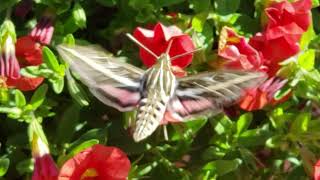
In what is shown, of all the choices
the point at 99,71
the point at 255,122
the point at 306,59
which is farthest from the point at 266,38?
the point at 99,71

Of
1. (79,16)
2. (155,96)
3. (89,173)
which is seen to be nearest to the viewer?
(155,96)

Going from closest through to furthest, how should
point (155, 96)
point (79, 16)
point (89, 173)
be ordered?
1. point (155, 96)
2. point (89, 173)
3. point (79, 16)

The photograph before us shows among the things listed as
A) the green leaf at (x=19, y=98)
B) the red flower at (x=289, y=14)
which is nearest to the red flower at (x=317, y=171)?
the red flower at (x=289, y=14)

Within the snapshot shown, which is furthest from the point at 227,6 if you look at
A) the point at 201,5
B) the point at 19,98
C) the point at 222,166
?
the point at 19,98

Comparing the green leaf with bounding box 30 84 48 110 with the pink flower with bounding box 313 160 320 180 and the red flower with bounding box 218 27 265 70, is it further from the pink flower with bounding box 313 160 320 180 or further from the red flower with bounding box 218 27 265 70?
the pink flower with bounding box 313 160 320 180

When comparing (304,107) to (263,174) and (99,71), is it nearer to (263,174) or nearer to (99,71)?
(263,174)

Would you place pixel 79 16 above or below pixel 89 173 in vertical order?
above

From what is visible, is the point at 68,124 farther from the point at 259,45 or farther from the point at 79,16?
the point at 259,45
